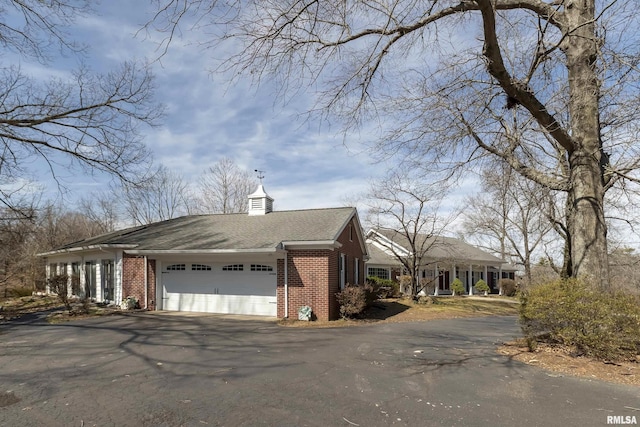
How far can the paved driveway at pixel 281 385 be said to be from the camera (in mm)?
4828

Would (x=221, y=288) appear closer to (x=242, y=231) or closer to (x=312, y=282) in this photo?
(x=242, y=231)

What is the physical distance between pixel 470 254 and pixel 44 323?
31.5 metres

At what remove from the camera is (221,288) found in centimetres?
1527

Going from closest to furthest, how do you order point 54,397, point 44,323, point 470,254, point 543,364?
point 54,397, point 543,364, point 44,323, point 470,254

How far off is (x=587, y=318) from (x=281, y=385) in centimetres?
585

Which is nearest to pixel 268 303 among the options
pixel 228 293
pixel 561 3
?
pixel 228 293

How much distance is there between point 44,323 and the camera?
13.1 m

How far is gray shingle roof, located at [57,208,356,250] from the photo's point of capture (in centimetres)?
1452

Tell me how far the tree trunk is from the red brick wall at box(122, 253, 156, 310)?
48.7 ft

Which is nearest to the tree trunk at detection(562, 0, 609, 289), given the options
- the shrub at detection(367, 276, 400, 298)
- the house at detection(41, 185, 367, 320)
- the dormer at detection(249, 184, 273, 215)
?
the house at detection(41, 185, 367, 320)

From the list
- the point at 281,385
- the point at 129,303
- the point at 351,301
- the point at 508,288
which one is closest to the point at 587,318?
the point at 281,385

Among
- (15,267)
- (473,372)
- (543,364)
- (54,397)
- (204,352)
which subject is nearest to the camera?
(54,397)

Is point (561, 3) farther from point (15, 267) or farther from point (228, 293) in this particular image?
point (15, 267)

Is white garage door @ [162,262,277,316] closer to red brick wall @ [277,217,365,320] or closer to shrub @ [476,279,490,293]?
red brick wall @ [277,217,365,320]
